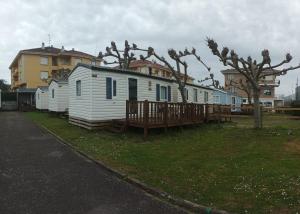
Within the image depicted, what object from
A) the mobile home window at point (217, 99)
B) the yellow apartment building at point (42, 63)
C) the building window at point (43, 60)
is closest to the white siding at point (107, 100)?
the mobile home window at point (217, 99)

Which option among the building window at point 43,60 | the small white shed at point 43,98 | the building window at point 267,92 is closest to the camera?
the small white shed at point 43,98

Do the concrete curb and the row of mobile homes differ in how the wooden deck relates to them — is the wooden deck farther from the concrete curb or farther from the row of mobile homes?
the row of mobile homes

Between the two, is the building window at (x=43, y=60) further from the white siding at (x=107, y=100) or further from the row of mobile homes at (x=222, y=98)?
the white siding at (x=107, y=100)

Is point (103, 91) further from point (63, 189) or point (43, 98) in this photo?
point (43, 98)

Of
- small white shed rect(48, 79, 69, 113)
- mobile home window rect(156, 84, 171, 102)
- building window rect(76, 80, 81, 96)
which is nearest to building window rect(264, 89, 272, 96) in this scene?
small white shed rect(48, 79, 69, 113)

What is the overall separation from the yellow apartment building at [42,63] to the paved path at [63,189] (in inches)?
2101

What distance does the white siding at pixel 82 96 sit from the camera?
17.3m

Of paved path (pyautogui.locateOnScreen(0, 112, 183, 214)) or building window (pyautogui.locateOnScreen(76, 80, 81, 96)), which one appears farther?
building window (pyautogui.locateOnScreen(76, 80, 81, 96))

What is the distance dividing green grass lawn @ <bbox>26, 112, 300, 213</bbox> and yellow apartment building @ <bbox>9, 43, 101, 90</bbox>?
50.7 metres

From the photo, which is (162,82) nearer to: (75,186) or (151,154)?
(151,154)

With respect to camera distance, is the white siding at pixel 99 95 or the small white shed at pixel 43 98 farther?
the small white shed at pixel 43 98

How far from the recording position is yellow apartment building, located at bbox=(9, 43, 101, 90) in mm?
63763

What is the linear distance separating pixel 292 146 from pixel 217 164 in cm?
297

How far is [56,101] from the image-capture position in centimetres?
2973
